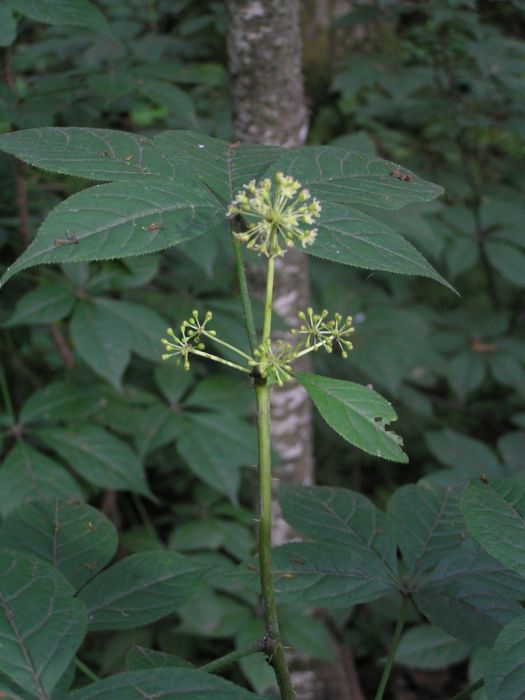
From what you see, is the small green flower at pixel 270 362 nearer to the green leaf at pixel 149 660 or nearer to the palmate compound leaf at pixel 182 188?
the palmate compound leaf at pixel 182 188

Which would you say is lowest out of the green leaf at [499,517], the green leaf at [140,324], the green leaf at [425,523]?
the green leaf at [140,324]

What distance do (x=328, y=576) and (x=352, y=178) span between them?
607 mm

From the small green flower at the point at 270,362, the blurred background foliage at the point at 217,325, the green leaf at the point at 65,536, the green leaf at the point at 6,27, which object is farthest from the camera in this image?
the blurred background foliage at the point at 217,325

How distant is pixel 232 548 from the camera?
242 centimetres

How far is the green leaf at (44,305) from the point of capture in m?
1.90

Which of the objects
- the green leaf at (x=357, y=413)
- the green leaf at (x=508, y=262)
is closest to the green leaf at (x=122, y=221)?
the green leaf at (x=357, y=413)

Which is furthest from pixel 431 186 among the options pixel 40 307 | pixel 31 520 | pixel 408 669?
pixel 408 669

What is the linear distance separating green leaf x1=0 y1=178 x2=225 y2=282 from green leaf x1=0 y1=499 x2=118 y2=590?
45cm

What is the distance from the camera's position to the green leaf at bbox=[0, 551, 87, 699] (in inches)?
27.1

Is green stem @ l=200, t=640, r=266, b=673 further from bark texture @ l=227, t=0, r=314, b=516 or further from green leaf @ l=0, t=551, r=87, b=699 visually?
bark texture @ l=227, t=0, r=314, b=516

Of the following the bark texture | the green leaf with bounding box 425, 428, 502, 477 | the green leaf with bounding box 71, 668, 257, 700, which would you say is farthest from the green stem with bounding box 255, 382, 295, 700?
the green leaf with bounding box 425, 428, 502, 477

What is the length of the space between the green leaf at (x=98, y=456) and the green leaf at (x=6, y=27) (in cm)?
104

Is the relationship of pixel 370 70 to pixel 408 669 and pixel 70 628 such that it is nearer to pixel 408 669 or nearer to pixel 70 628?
pixel 408 669

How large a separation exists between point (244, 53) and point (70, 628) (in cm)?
200
